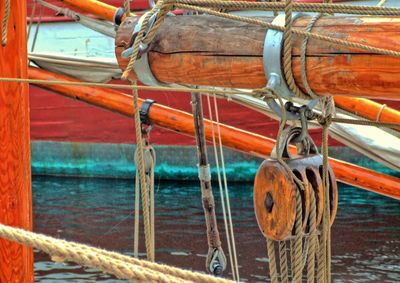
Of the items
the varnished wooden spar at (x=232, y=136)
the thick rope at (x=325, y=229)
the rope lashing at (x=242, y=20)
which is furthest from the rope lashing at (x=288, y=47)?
the varnished wooden spar at (x=232, y=136)

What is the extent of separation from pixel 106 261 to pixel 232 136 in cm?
301

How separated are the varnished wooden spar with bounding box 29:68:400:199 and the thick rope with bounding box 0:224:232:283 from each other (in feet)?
8.23

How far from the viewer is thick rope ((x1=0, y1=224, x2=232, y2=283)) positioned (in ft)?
5.40

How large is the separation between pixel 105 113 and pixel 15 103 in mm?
7200

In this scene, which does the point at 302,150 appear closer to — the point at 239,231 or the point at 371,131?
the point at 371,131

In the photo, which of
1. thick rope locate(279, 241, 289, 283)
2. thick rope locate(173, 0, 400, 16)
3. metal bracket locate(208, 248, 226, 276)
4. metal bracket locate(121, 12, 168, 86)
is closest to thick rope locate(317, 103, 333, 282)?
thick rope locate(279, 241, 289, 283)

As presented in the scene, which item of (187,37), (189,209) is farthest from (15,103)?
(189,209)

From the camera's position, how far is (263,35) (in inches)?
86.1

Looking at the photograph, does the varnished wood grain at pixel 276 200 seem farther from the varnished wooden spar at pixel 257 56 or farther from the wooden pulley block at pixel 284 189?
the varnished wooden spar at pixel 257 56

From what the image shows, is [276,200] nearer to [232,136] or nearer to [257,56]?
[257,56]

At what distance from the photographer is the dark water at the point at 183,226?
7051 millimetres

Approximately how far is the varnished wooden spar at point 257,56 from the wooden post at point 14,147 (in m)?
0.78

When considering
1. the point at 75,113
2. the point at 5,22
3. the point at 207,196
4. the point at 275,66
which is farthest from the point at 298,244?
the point at 75,113

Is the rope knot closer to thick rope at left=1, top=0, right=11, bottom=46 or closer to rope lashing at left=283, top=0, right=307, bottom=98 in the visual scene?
rope lashing at left=283, top=0, right=307, bottom=98
